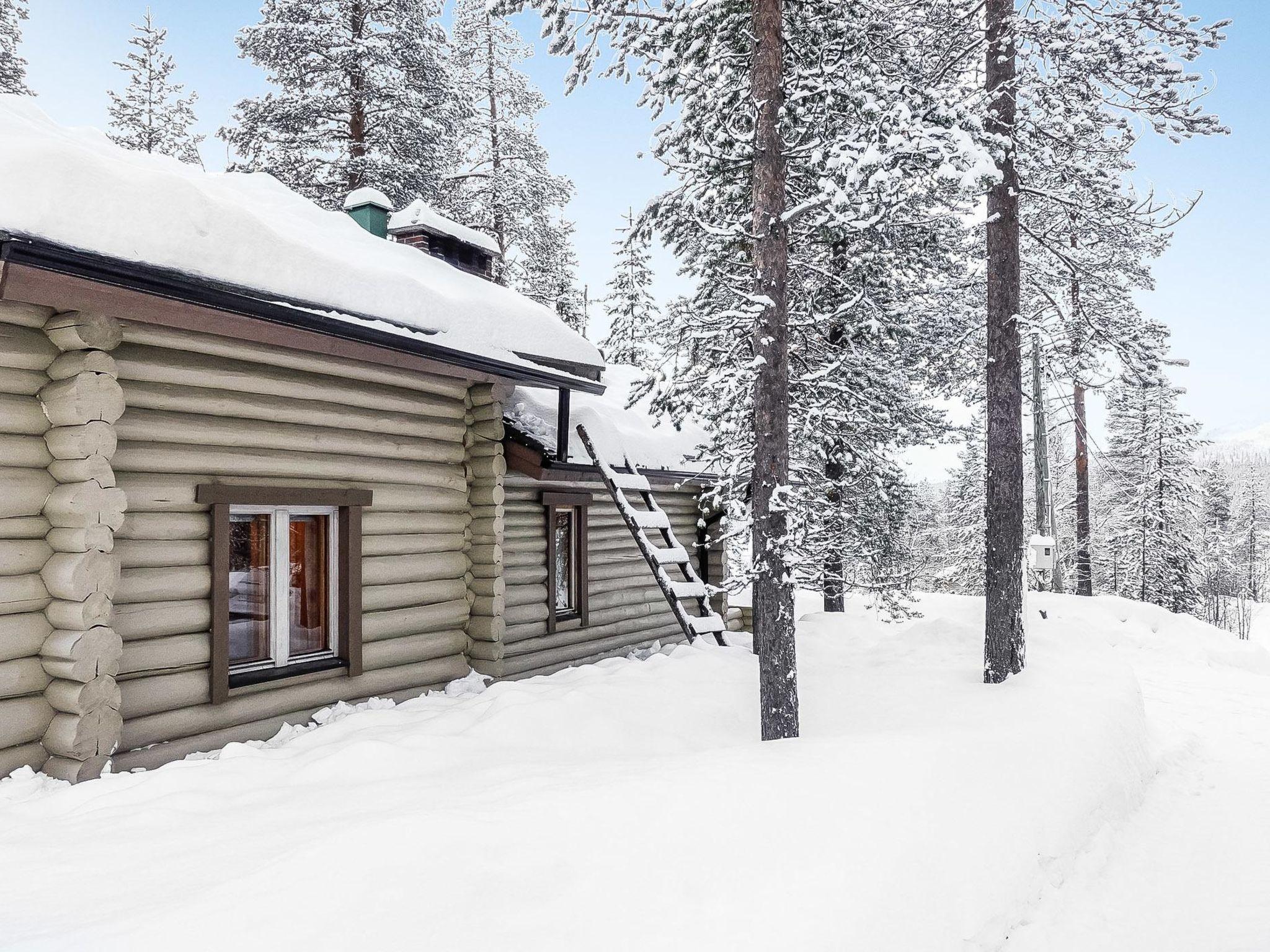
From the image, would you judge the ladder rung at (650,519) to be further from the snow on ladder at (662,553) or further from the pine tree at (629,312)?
the pine tree at (629,312)

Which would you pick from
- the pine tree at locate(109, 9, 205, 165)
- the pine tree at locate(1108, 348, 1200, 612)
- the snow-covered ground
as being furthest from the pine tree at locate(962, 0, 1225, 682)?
the pine tree at locate(109, 9, 205, 165)

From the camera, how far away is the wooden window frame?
931cm

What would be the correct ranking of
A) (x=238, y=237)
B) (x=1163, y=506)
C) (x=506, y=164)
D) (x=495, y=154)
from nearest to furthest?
(x=238, y=237)
(x=506, y=164)
(x=495, y=154)
(x=1163, y=506)

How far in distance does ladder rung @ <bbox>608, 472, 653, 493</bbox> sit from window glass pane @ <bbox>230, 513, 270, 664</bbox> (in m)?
4.13

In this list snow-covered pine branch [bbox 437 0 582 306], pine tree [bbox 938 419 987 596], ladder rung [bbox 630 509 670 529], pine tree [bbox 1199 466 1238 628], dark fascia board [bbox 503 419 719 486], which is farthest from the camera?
pine tree [bbox 1199 466 1238 628]

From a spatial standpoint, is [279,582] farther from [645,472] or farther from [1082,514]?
[1082,514]

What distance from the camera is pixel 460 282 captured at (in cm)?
951

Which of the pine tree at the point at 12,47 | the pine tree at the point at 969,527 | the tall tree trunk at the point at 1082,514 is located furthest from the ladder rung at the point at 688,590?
the pine tree at the point at 12,47

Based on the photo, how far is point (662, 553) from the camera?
29.8ft

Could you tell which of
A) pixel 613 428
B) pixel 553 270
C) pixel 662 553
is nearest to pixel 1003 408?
pixel 662 553

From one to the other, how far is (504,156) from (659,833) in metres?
23.4

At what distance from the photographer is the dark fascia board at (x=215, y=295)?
166 inches

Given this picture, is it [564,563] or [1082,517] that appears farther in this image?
[1082,517]

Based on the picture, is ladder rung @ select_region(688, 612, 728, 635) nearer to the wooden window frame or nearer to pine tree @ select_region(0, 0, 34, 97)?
the wooden window frame
